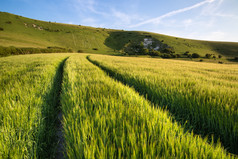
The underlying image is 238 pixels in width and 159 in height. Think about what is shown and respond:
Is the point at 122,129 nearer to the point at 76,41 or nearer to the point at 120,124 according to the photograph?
the point at 120,124

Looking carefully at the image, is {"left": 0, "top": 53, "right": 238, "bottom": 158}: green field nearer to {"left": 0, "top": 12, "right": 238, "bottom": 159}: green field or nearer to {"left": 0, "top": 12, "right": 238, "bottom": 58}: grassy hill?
{"left": 0, "top": 12, "right": 238, "bottom": 159}: green field

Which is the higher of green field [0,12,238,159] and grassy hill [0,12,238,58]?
grassy hill [0,12,238,58]

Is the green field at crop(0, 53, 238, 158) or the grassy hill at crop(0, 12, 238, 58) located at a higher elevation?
the grassy hill at crop(0, 12, 238, 58)

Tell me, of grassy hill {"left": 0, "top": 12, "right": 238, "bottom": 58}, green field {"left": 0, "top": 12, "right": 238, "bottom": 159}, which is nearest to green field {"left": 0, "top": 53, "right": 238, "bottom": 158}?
green field {"left": 0, "top": 12, "right": 238, "bottom": 159}

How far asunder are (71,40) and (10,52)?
44939 millimetres

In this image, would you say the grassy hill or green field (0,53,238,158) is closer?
green field (0,53,238,158)

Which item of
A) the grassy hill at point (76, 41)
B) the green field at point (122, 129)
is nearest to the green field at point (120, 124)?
the green field at point (122, 129)

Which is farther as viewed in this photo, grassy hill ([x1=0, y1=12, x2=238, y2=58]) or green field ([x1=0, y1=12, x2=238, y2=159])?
grassy hill ([x1=0, y1=12, x2=238, y2=58])

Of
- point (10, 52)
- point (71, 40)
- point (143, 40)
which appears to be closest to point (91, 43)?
point (71, 40)

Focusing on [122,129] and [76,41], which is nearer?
[122,129]

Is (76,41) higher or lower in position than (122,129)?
higher

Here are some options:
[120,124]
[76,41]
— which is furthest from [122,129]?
[76,41]

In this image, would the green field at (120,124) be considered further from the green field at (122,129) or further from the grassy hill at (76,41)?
the grassy hill at (76,41)

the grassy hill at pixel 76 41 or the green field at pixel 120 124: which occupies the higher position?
the grassy hill at pixel 76 41
